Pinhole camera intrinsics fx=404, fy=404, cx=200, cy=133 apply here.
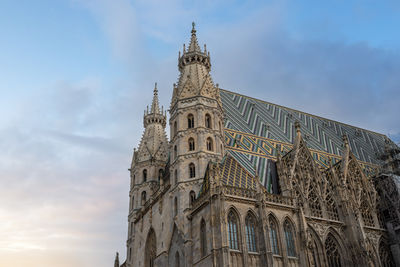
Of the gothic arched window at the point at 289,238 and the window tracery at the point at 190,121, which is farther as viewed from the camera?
the window tracery at the point at 190,121

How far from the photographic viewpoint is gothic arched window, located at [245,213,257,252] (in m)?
28.5

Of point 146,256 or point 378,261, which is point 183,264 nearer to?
point 146,256

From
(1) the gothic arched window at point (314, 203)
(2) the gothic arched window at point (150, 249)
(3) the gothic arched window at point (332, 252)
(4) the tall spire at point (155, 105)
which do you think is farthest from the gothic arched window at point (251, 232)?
(4) the tall spire at point (155, 105)

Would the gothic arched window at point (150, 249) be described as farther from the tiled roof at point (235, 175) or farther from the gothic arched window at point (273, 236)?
the gothic arched window at point (273, 236)

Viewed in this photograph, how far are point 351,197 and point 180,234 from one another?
16.3 m

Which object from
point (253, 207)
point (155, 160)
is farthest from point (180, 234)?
point (155, 160)

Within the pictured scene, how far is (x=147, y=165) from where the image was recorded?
45625mm

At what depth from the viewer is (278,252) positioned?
2927 cm

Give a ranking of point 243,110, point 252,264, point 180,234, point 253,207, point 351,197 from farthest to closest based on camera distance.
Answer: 1. point 243,110
2. point 351,197
3. point 180,234
4. point 253,207
5. point 252,264

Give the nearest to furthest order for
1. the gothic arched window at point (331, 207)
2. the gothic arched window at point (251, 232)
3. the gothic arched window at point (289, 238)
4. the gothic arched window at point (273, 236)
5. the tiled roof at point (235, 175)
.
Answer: the gothic arched window at point (251, 232), the gothic arched window at point (273, 236), the gothic arched window at point (289, 238), the tiled roof at point (235, 175), the gothic arched window at point (331, 207)

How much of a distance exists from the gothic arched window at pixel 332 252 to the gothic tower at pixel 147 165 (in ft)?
56.7

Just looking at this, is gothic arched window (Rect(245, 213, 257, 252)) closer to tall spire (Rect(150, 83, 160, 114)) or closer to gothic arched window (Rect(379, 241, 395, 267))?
gothic arched window (Rect(379, 241, 395, 267))

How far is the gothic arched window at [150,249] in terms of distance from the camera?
38.7 meters

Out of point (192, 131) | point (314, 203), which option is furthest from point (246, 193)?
point (192, 131)
